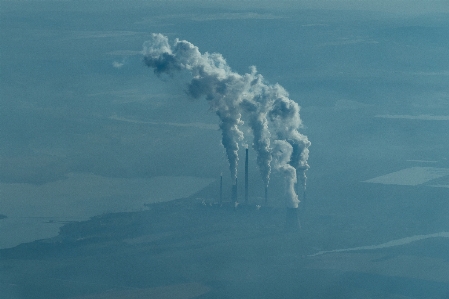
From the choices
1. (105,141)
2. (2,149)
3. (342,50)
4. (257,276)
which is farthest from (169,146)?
(342,50)

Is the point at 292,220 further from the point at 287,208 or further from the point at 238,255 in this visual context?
the point at 238,255

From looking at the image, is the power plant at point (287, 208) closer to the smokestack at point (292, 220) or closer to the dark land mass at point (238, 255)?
the smokestack at point (292, 220)

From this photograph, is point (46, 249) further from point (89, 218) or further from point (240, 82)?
point (240, 82)

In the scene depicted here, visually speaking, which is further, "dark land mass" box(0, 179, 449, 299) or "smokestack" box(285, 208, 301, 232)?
"smokestack" box(285, 208, 301, 232)

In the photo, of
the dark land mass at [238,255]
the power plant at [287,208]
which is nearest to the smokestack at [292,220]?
the power plant at [287,208]

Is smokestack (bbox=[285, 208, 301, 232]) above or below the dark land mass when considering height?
above

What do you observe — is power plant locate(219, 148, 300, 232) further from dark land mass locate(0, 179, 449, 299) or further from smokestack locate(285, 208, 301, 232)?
dark land mass locate(0, 179, 449, 299)

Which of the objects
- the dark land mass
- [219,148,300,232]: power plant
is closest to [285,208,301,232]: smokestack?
[219,148,300,232]: power plant
